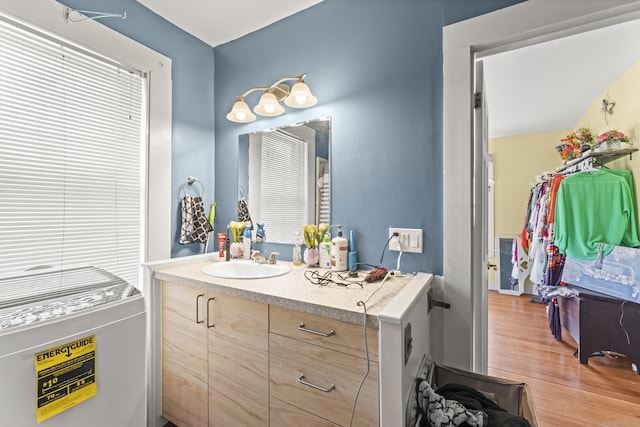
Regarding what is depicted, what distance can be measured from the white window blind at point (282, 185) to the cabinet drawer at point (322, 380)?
2.76 feet

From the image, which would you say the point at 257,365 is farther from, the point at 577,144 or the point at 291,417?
the point at 577,144

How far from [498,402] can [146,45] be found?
2.75 metres

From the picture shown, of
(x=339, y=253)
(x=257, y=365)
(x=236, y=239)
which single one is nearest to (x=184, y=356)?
(x=257, y=365)

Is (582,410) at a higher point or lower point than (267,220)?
lower

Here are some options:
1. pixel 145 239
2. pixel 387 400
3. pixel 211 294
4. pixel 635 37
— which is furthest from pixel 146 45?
pixel 635 37

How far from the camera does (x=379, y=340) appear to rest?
36.5 inches

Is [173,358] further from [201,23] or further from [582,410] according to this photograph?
[582,410]

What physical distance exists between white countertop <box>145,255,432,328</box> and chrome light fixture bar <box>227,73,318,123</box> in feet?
3.23

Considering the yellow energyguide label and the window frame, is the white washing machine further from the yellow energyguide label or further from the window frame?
the window frame

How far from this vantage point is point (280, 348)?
3.90 ft

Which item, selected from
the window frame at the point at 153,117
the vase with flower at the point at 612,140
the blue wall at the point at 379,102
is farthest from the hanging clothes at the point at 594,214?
the window frame at the point at 153,117

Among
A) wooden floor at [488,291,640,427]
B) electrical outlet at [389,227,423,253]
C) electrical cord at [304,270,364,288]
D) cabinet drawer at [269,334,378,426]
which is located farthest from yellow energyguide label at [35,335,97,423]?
wooden floor at [488,291,640,427]

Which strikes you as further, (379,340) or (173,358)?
(173,358)

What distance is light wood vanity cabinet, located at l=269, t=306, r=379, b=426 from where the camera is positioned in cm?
100
